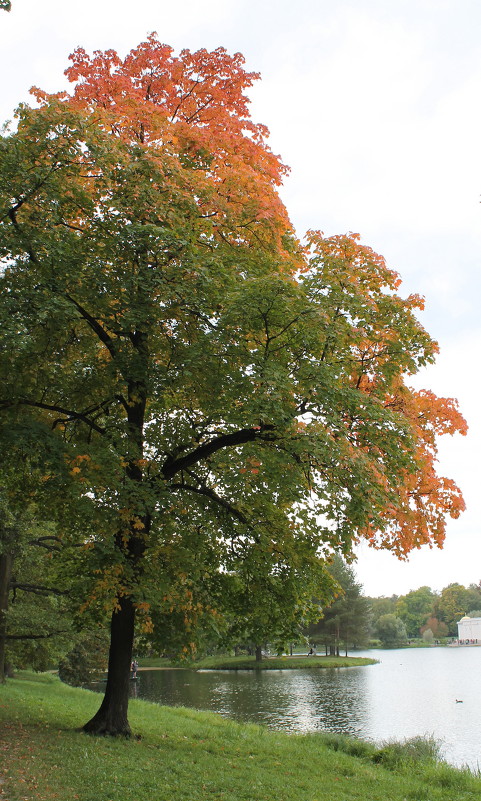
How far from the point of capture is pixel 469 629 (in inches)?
4722

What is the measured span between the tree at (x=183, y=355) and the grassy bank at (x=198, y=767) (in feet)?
4.87

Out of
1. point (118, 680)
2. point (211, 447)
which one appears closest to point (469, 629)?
point (118, 680)

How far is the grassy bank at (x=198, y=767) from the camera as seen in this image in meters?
7.49

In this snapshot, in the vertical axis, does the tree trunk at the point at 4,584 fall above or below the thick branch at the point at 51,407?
below

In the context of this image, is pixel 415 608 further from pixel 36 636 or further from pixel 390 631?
pixel 36 636

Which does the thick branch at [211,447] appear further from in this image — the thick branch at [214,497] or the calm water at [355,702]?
the calm water at [355,702]

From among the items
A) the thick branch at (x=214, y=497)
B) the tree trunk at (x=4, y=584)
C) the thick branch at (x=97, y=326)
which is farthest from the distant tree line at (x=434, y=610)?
the thick branch at (x=97, y=326)

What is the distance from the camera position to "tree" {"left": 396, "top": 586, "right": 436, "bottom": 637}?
136500 mm

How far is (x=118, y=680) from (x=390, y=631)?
90821 millimetres

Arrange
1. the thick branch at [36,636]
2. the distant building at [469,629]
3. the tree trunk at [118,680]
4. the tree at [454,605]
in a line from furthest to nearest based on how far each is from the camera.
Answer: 1. the tree at [454,605]
2. the distant building at [469,629]
3. the thick branch at [36,636]
4. the tree trunk at [118,680]

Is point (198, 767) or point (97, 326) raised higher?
point (97, 326)

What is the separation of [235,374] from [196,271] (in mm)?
Result: 1781

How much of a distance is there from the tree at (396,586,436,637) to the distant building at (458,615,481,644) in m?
14.6

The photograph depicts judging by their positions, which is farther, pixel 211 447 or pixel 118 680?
pixel 211 447
